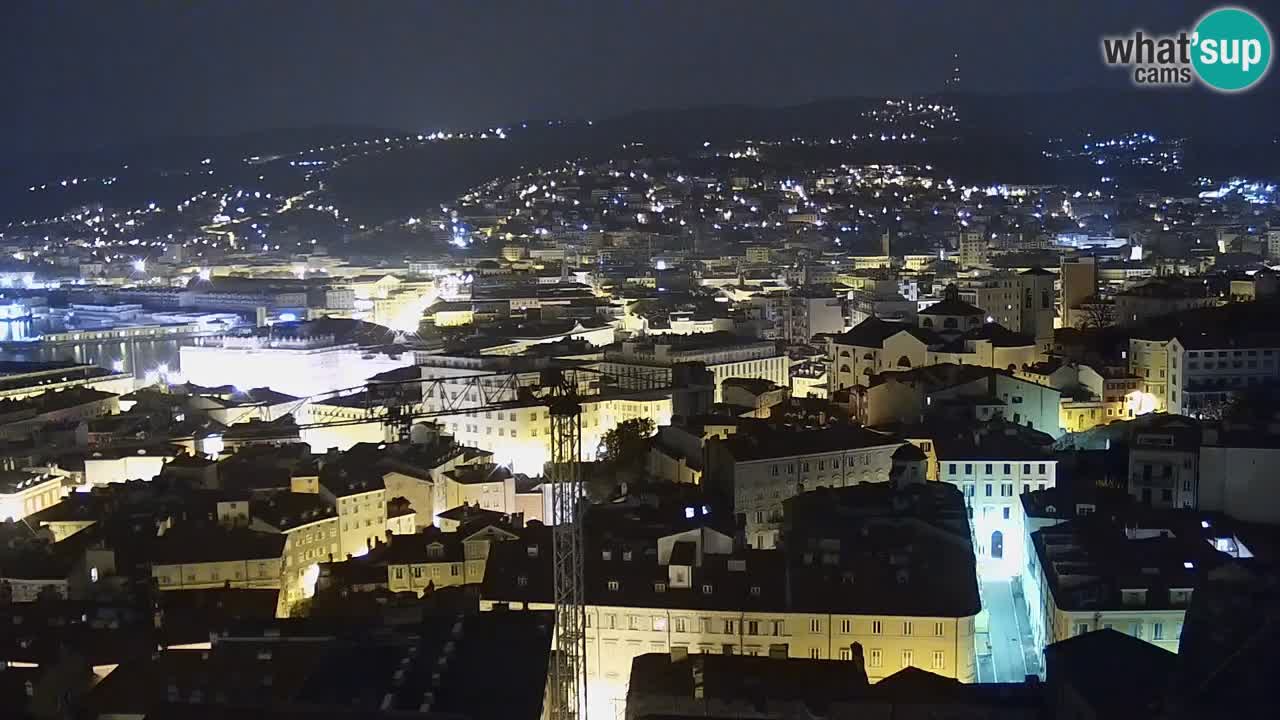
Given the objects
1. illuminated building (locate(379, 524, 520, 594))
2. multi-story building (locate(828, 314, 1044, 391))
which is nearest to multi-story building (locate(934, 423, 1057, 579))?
illuminated building (locate(379, 524, 520, 594))

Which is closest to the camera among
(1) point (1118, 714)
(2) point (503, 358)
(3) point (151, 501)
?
(1) point (1118, 714)

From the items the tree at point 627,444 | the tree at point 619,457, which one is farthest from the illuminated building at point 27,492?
the tree at point 627,444

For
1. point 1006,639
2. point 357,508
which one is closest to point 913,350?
point 357,508

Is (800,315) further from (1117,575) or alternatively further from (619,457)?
(1117,575)

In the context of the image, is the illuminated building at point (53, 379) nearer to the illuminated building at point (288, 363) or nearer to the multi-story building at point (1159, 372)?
the illuminated building at point (288, 363)

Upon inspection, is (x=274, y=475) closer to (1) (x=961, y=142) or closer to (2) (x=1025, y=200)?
(2) (x=1025, y=200)

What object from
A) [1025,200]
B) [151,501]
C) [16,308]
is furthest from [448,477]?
[1025,200]
